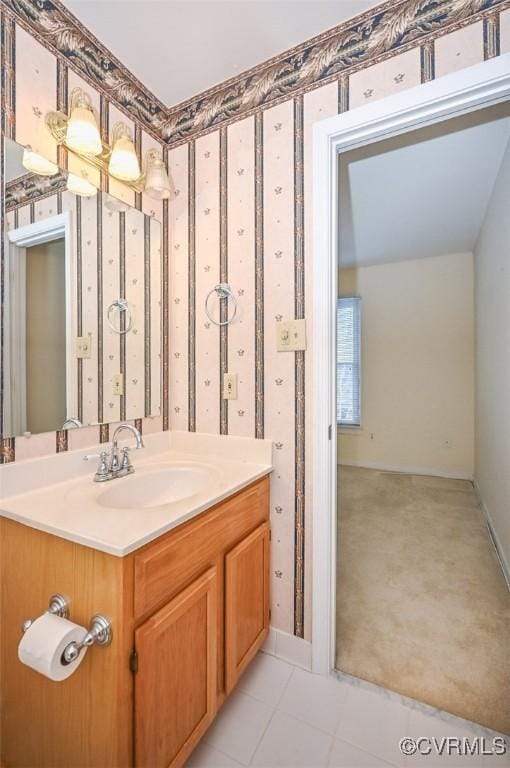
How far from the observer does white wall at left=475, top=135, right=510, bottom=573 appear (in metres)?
2.00

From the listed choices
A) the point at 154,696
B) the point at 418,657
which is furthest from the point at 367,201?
the point at 154,696

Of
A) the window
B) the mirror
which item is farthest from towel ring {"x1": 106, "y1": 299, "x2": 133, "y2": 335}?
the window

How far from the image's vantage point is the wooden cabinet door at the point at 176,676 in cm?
81

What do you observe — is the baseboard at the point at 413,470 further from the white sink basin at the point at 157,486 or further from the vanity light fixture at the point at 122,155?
the vanity light fixture at the point at 122,155

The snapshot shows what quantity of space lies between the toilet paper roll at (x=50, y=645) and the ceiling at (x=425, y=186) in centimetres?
245

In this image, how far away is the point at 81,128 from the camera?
46.1 inches

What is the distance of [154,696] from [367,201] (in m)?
3.01

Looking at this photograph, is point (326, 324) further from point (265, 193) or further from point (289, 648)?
point (289, 648)

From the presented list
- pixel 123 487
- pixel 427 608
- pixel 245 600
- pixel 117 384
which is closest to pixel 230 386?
pixel 117 384

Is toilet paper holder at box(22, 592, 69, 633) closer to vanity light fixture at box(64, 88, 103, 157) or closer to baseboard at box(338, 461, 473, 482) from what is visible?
vanity light fixture at box(64, 88, 103, 157)

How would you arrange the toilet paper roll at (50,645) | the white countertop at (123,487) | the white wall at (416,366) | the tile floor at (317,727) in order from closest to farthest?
1. the toilet paper roll at (50,645)
2. the white countertop at (123,487)
3. the tile floor at (317,727)
4. the white wall at (416,366)

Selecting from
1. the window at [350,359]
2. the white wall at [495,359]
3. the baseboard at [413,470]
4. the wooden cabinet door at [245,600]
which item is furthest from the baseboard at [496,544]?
the window at [350,359]

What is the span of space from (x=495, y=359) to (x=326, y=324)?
178 centimetres

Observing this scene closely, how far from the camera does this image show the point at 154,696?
0.83 metres
